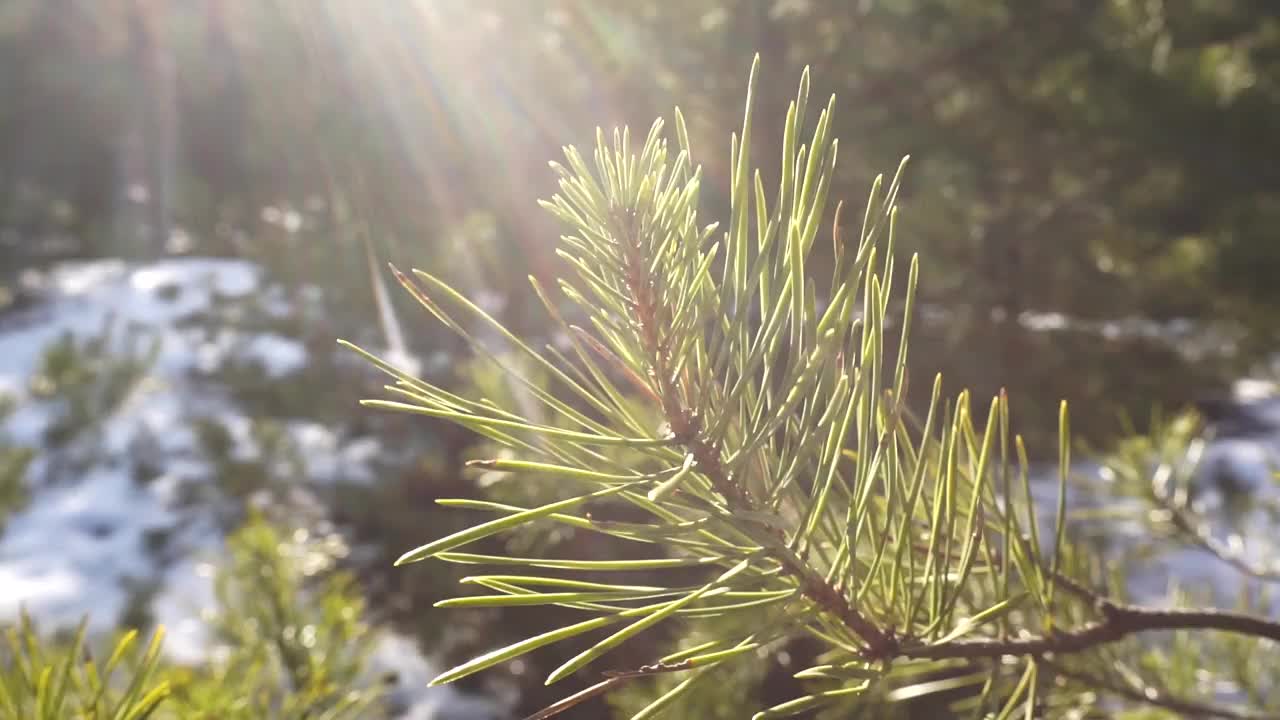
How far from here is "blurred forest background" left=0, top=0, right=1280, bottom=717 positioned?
3.25 ft

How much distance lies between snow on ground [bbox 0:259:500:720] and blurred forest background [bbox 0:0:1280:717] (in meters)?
0.04

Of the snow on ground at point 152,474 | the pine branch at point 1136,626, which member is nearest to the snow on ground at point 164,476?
the snow on ground at point 152,474

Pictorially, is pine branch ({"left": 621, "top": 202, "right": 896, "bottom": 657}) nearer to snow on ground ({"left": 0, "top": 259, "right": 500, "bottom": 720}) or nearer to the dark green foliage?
the dark green foliage

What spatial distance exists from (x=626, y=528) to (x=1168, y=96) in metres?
1.05

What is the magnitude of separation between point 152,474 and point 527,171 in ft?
4.30

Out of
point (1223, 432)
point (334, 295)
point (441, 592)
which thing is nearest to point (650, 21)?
point (334, 295)

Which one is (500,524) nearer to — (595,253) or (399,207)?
(595,253)

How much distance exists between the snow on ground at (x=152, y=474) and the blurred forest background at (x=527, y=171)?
0.04 metres

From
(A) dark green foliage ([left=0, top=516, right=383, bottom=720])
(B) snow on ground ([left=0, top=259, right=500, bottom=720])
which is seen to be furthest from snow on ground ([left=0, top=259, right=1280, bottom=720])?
(A) dark green foliage ([left=0, top=516, right=383, bottom=720])

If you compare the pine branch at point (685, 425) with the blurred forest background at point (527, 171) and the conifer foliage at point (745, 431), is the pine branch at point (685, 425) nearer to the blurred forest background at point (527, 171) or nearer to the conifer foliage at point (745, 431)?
the conifer foliage at point (745, 431)

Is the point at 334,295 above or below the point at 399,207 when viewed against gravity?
below

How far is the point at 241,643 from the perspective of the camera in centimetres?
53

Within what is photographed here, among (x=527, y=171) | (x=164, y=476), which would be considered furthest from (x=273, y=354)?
(x=527, y=171)

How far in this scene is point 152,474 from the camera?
1890 mm
